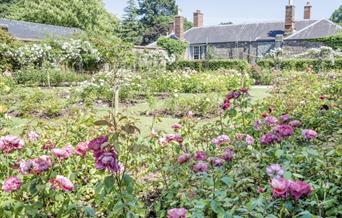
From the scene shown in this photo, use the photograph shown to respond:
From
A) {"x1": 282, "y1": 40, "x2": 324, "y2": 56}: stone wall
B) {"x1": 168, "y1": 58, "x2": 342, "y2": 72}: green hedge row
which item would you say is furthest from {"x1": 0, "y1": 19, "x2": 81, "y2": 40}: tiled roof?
{"x1": 282, "y1": 40, "x2": 324, "y2": 56}: stone wall

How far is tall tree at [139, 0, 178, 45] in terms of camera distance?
50.2m

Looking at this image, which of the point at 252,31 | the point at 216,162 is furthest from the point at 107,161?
the point at 252,31

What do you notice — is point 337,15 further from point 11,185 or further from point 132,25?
point 11,185

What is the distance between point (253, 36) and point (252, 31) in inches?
25.3

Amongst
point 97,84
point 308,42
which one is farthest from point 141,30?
point 97,84

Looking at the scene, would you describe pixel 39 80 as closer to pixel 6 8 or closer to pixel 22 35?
pixel 22 35

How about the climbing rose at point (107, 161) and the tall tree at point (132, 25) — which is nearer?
the climbing rose at point (107, 161)

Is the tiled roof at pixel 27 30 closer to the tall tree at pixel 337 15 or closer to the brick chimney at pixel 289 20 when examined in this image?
the brick chimney at pixel 289 20

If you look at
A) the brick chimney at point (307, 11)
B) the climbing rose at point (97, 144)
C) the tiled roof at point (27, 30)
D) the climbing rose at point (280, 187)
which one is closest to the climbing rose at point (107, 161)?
the climbing rose at point (97, 144)

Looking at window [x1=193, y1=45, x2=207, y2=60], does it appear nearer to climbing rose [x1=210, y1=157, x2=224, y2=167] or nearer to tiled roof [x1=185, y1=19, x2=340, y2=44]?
tiled roof [x1=185, y1=19, x2=340, y2=44]

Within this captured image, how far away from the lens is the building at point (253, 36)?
90.6ft

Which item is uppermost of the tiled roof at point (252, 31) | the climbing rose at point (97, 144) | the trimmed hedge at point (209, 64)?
the tiled roof at point (252, 31)

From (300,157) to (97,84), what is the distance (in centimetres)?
764

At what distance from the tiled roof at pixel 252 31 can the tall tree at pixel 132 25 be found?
48.9 ft
